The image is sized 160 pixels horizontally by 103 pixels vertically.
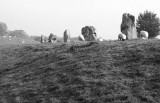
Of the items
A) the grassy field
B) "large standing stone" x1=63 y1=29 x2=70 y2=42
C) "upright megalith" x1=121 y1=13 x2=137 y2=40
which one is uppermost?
"upright megalith" x1=121 y1=13 x2=137 y2=40

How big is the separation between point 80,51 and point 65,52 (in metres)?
1.26

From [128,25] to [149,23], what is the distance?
17397mm

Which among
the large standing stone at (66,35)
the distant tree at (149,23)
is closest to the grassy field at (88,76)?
the large standing stone at (66,35)

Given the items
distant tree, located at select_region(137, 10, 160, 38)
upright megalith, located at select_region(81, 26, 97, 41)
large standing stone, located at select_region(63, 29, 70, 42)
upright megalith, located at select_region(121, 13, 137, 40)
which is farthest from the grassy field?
distant tree, located at select_region(137, 10, 160, 38)

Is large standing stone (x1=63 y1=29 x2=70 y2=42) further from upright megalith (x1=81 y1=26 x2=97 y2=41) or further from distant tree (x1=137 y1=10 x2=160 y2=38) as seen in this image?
distant tree (x1=137 y1=10 x2=160 y2=38)

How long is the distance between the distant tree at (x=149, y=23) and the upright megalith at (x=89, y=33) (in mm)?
12553

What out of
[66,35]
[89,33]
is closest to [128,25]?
[89,33]

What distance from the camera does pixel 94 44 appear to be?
20125mm

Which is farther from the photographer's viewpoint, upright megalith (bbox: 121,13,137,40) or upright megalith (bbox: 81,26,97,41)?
upright megalith (bbox: 81,26,97,41)

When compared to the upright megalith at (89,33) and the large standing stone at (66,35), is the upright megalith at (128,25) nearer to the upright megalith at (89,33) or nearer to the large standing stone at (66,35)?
the upright megalith at (89,33)

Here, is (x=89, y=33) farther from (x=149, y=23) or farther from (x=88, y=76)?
(x=88, y=76)

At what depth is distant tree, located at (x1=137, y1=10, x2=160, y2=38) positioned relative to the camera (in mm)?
41062

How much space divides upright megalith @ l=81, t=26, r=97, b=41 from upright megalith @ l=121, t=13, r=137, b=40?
5.39 meters

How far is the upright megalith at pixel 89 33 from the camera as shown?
3089 centimetres
